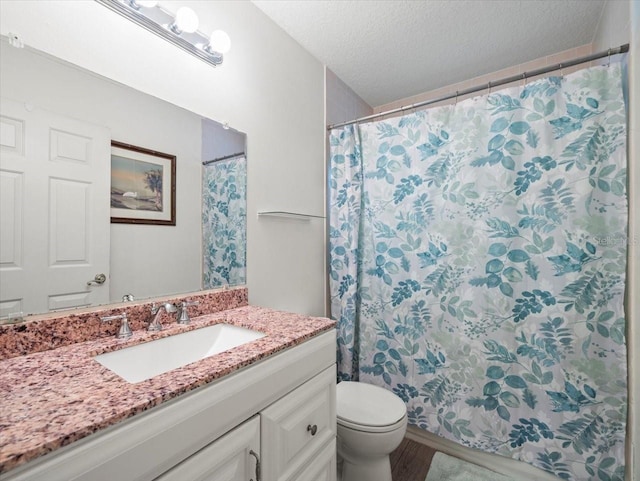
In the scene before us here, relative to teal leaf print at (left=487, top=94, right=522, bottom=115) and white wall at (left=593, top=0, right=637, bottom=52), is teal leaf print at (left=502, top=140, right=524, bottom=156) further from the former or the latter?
white wall at (left=593, top=0, right=637, bottom=52)

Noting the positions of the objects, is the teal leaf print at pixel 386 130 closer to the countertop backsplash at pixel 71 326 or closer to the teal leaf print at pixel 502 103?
the teal leaf print at pixel 502 103

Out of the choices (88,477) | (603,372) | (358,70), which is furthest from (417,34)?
(88,477)

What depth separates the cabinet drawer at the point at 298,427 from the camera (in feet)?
2.87

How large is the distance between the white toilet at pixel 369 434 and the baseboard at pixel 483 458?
20.8 inches

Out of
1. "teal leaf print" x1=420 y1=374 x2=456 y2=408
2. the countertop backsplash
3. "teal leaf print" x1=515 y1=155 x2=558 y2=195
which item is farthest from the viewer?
"teal leaf print" x1=420 y1=374 x2=456 y2=408

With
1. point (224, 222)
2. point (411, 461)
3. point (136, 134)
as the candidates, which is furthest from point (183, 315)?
point (411, 461)

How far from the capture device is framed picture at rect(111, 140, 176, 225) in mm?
1074

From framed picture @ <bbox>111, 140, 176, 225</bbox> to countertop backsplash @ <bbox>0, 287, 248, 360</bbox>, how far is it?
0.31m

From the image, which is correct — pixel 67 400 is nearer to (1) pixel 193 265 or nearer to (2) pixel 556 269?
(1) pixel 193 265

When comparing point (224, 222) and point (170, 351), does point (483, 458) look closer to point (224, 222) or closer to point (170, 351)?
point (170, 351)

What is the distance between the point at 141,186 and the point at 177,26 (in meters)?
0.63

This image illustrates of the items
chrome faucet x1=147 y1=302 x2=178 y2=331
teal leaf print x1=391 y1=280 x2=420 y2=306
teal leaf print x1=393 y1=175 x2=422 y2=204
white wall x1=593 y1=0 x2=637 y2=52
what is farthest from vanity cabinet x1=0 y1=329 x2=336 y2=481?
white wall x1=593 y1=0 x2=637 y2=52

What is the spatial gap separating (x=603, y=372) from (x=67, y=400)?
2.00 m

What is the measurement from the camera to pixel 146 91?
3.76 ft
